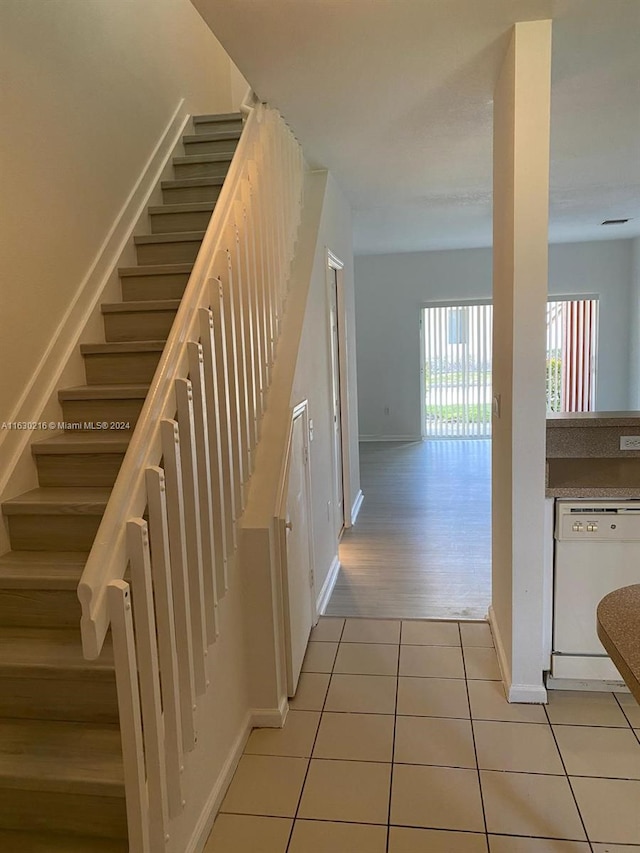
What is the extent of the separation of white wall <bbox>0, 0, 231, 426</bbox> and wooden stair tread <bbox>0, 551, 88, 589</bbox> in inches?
23.2

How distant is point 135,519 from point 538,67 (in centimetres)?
216

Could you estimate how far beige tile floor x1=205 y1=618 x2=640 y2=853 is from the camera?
188 centimetres

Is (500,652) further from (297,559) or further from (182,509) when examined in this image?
(182,509)

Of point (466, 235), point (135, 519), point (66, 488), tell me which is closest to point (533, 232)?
point (135, 519)

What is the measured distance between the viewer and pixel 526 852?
5.89 ft

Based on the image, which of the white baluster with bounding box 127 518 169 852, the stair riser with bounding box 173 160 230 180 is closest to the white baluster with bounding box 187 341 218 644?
the white baluster with bounding box 127 518 169 852

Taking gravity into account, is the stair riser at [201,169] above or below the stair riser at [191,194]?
above

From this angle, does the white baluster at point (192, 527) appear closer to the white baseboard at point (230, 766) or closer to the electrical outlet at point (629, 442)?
the white baseboard at point (230, 766)

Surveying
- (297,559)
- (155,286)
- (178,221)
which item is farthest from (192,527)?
(178,221)

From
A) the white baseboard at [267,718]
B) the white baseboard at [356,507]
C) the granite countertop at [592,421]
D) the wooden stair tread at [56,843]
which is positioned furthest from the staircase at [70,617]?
the white baseboard at [356,507]

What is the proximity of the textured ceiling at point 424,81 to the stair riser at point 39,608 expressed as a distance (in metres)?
2.11

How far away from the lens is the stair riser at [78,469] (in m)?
2.44

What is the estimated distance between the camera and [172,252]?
11.0 ft

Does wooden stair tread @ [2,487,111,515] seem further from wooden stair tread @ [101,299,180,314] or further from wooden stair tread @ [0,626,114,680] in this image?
wooden stair tread @ [101,299,180,314]
